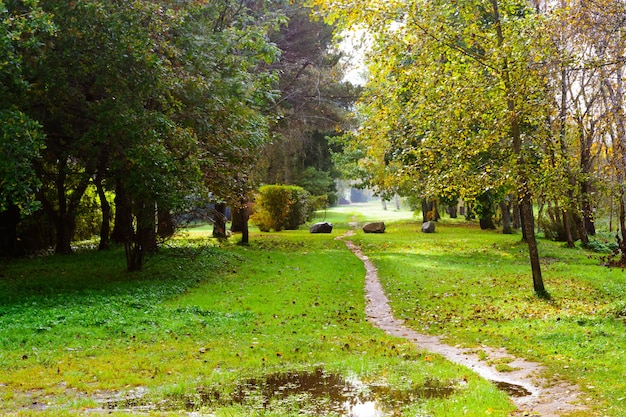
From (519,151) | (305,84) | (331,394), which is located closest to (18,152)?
(331,394)

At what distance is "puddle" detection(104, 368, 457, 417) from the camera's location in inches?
261

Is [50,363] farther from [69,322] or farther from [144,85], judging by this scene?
[144,85]

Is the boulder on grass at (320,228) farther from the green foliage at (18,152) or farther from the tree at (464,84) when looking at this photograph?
the green foliage at (18,152)

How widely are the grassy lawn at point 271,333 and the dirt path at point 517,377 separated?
0.88ft

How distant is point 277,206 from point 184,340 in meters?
25.3

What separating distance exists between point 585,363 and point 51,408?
7.55m

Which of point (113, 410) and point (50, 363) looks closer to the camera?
point (113, 410)

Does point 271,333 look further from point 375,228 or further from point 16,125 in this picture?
point 375,228

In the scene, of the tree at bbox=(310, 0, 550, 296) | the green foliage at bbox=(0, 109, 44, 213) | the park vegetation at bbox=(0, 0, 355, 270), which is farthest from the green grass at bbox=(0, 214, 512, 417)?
the tree at bbox=(310, 0, 550, 296)

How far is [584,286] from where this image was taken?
16156mm

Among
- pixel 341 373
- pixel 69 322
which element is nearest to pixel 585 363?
pixel 341 373

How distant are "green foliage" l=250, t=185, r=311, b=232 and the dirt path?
21695 millimetres

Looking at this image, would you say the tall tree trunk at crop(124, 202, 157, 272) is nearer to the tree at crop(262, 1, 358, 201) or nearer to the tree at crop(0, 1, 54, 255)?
the tree at crop(0, 1, 54, 255)

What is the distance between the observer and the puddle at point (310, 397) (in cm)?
662
